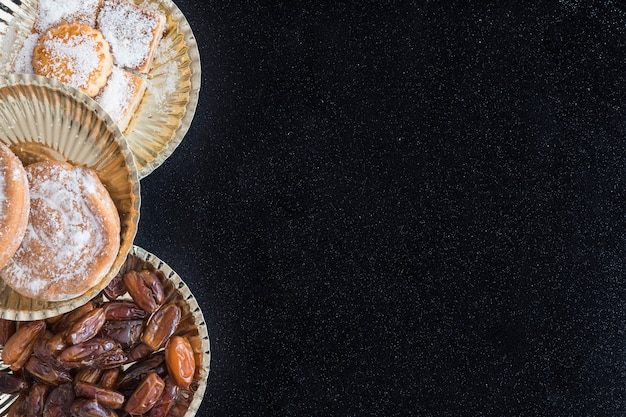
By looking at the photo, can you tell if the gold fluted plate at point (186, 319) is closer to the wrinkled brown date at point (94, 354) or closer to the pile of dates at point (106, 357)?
the pile of dates at point (106, 357)

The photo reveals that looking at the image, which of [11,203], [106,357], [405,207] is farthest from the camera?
[405,207]

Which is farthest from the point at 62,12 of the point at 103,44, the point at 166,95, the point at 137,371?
the point at 137,371

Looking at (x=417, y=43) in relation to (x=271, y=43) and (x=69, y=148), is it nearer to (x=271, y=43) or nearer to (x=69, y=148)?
(x=271, y=43)

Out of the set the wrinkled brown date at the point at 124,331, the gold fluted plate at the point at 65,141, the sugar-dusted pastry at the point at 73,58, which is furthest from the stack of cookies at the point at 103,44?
the wrinkled brown date at the point at 124,331

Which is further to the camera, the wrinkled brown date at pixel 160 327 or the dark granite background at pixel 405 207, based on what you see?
the dark granite background at pixel 405 207

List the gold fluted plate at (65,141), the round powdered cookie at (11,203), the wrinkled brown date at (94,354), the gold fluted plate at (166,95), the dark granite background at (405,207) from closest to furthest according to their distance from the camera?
1. the round powdered cookie at (11,203)
2. the gold fluted plate at (65,141)
3. the wrinkled brown date at (94,354)
4. the gold fluted plate at (166,95)
5. the dark granite background at (405,207)

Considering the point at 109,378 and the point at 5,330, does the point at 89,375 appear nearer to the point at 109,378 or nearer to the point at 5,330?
the point at 109,378

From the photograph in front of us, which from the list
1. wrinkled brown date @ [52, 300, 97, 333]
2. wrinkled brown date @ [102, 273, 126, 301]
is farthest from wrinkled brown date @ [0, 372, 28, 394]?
wrinkled brown date @ [102, 273, 126, 301]
